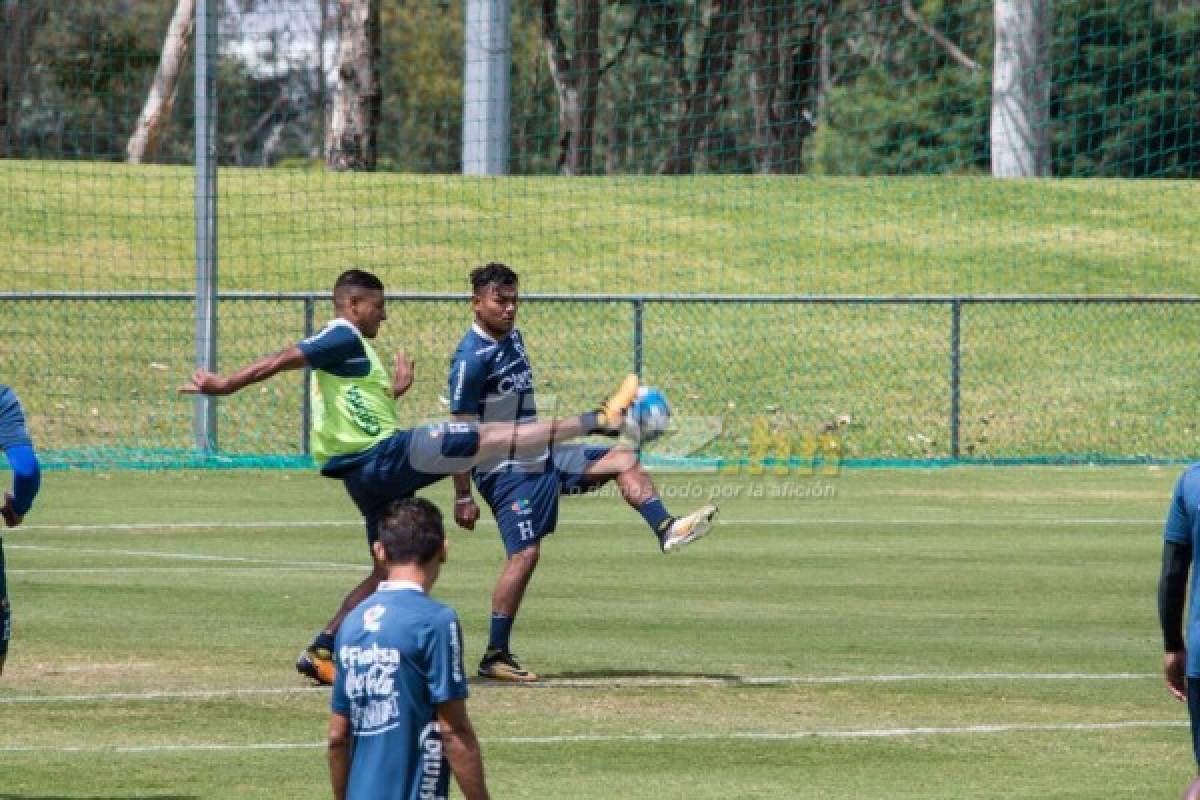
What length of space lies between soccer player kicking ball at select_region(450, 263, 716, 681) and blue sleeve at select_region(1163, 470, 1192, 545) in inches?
175

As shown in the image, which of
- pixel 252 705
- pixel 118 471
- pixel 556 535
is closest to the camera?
pixel 252 705

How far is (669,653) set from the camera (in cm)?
1208

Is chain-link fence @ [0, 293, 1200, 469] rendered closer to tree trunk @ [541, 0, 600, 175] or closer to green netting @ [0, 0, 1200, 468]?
green netting @ [0, 0, 1200, 468]

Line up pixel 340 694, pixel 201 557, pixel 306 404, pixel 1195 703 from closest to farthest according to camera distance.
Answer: pixel 340 694 < pixel 1195 703 < pixel 201 557 < pixel 306 404

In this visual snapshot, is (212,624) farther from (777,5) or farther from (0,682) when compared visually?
(777,5)

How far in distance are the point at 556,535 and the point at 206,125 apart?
26.5 ft

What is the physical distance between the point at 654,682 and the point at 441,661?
528 cm

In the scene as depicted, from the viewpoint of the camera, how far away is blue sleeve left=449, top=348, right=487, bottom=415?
1124cm

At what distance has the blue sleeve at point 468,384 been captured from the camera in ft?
36.9

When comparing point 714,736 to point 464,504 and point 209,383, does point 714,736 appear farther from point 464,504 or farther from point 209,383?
point 209,383

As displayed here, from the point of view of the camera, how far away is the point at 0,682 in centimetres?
1090

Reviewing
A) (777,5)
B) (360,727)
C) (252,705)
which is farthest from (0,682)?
(777,5)

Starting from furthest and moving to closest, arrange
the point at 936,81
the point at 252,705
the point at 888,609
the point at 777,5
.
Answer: the point at 936,81 → the point at 777,5 → the point at 888,609 → the point at 252,705

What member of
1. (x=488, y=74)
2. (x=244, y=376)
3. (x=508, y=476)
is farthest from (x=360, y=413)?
(x=488, y=74)
